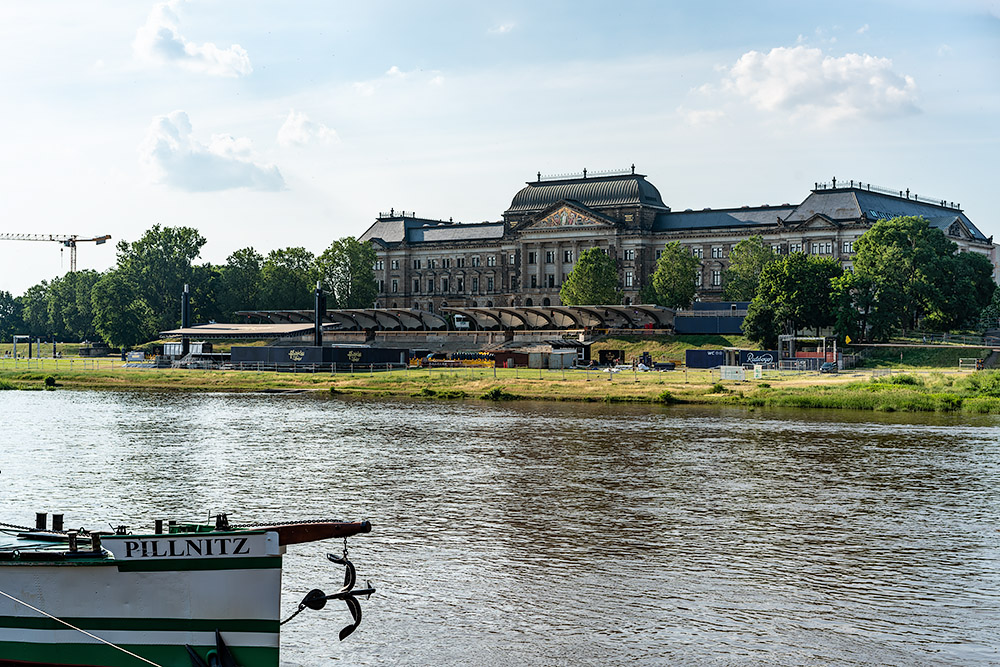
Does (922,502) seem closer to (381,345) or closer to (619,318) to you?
(619,318)

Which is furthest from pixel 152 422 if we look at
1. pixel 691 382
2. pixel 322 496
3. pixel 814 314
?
pixel 814 314

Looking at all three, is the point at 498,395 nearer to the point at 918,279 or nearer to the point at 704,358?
the point at 704,358

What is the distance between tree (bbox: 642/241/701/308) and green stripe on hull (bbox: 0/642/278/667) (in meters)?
164

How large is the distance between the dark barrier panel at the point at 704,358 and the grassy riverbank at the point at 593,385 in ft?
36.8

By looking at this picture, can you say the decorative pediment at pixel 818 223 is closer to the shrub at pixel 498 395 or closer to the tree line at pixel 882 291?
the tree line at pixel 882 291

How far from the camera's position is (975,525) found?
38.3 meters

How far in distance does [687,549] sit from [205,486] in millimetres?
21856

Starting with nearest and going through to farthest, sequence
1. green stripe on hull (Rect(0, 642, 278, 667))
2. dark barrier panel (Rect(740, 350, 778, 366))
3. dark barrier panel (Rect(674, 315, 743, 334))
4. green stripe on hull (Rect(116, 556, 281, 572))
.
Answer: green stripe on hull (Rect(116, 556, 281, 572)), green stripe on hull (Rect(0, 642, 278, 667)), dark barrier panel (Rect(740, 350, 778, 366)), dark barrier panel (Rect(674, 315, 743, 334))

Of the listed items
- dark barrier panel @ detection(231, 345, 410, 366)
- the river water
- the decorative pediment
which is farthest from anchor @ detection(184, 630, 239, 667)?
the decorative pediment

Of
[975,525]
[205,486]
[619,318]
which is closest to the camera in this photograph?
[975,525]

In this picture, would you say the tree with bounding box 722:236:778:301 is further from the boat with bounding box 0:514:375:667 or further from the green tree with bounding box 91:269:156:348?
the boat with bounding box 0:514:375:667

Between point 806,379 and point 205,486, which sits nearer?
point 205,486

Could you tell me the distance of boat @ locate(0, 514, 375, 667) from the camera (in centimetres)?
2108

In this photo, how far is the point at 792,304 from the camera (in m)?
134
